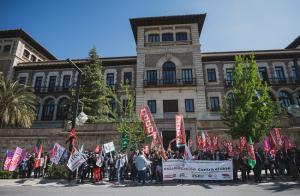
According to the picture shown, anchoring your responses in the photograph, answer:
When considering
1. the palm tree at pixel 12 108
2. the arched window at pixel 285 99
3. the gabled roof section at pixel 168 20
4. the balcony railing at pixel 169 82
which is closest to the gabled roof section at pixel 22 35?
the palm tree at pixel 12 108

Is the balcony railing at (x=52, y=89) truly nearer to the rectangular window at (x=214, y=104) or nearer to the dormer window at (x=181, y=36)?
the dormer window at (x=181, y=36)

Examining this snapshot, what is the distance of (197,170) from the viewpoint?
38.1 ft

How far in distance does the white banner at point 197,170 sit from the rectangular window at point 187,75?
1750 cm

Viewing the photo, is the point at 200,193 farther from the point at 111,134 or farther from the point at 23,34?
the point at 23,34

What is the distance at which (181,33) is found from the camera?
3069 cm

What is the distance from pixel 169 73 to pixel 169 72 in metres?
0.15

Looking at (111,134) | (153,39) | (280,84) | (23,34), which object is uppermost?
(23,34)

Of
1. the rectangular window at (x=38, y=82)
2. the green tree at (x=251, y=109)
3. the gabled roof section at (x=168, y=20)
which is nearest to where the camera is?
the green tree at (x=251, y=109)

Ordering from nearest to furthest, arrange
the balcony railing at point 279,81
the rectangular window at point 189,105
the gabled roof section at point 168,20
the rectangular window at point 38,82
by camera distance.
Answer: the rectangular window at point 189,105 < the balcony railing at point 279,81 < the gabled roof section at point 168,20 < the rectangular window at point 38,82

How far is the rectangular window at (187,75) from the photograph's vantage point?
28344 mm

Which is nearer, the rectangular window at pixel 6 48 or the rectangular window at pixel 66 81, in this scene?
the rectangular window at pixel 66 81

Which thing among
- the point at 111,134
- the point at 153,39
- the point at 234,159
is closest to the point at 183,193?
the point at 234,159

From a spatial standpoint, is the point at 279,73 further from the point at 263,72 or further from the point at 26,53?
the point at 26,53

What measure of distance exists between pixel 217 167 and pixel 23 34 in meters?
34.3
